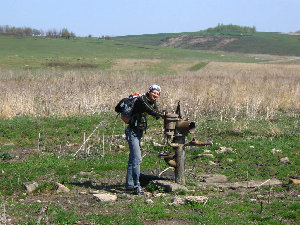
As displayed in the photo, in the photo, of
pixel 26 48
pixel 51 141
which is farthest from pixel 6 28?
pixel 51 141

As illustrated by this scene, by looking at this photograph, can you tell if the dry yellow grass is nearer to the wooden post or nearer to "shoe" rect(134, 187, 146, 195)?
the wooden post

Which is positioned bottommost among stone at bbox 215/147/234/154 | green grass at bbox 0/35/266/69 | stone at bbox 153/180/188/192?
stone at bbox 215/147/234/154

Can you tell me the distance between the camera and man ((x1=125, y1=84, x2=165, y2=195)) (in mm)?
8430

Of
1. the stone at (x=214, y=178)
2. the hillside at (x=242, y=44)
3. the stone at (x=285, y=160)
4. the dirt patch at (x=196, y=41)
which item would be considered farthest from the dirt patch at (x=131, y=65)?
the dirt patch at (x=196, y=41)

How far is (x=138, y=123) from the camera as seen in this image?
8.59m

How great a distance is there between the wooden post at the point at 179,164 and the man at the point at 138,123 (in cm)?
90

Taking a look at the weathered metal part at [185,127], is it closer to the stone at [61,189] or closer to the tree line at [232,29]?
the stone at [61,189]

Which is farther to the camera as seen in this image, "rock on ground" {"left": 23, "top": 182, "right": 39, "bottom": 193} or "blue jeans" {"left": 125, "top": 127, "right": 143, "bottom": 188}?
"rock on ground" {"left": 23, "top": 182, "right": 39, "bottom": 193}

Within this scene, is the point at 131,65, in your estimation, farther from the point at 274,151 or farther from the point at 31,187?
the point at 31,187

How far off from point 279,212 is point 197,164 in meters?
3.98

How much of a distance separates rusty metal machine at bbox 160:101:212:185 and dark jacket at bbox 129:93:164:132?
33 cm

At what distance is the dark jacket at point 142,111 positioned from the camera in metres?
8.38

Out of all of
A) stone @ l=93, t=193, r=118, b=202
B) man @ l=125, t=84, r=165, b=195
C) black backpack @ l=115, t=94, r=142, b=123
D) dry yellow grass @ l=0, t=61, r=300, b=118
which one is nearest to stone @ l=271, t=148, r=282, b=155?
dry yellow grass @ l=0, t=61, r=300, b=118

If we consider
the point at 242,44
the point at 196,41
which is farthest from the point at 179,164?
the point at 196,41
